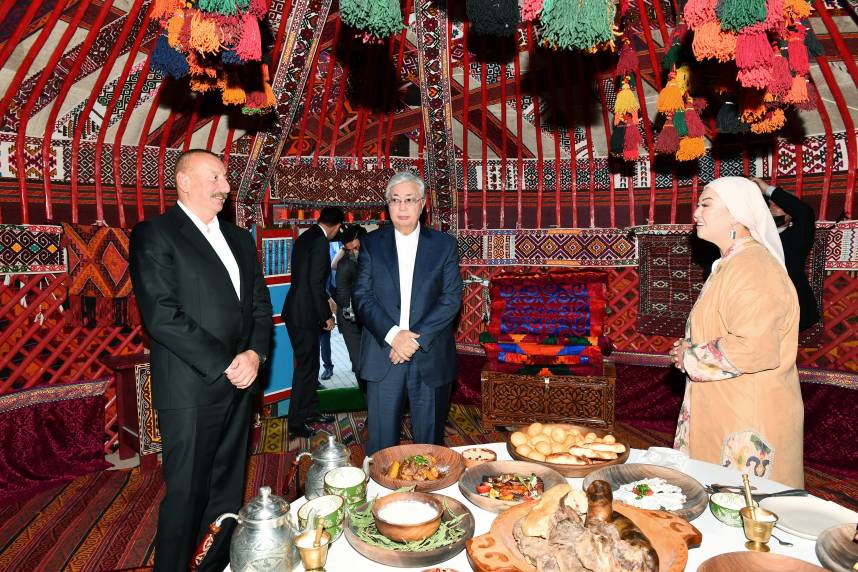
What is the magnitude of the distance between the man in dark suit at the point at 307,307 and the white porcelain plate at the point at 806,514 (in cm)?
297

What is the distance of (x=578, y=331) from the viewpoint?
3893mm

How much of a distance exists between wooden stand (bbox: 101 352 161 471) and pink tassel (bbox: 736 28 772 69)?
3.29 m

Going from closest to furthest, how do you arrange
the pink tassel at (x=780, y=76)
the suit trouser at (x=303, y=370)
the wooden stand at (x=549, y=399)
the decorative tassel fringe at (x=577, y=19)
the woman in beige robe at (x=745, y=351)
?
the decorative tassel fringe at (x=577, y=19) < the woman in beige robe at (x=745, y=351) < the pink tassel at (x=780, y=76) < the wooden stand at (x=549, y=399) < the suit trouser at (x=303, y=370)

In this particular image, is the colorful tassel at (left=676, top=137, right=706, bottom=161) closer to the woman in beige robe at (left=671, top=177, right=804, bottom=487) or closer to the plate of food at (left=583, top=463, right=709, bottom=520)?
the woman in beige robe at (left=671, top=177, right=804, bottom=487)

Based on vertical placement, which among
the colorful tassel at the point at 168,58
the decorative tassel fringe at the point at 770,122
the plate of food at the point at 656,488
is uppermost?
the colorful tassel at the point at 168,58

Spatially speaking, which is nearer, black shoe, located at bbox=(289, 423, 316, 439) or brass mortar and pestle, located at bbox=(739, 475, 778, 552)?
brass mortar and pestle, located at bbox=(739, 475, 778, 552)

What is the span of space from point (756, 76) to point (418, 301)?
148 centimetres

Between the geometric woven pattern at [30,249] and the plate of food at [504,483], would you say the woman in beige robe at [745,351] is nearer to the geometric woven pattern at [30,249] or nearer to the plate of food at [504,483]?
the plate of food at [504,483]

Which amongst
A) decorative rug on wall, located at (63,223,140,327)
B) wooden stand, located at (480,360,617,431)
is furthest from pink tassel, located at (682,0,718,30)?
decorative rug on wall, located at (63,223,140,327)

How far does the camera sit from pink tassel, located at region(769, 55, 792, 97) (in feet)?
6.76

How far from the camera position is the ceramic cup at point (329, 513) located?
47.1 inches

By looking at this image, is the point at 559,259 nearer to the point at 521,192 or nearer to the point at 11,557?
the point at 521,192

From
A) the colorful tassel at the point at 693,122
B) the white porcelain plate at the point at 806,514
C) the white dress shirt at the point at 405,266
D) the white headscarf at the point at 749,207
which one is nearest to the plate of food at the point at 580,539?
the white porcelain plate at the point at 806,514

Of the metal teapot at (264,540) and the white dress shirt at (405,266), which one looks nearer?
the metal teapot at (264,540)
